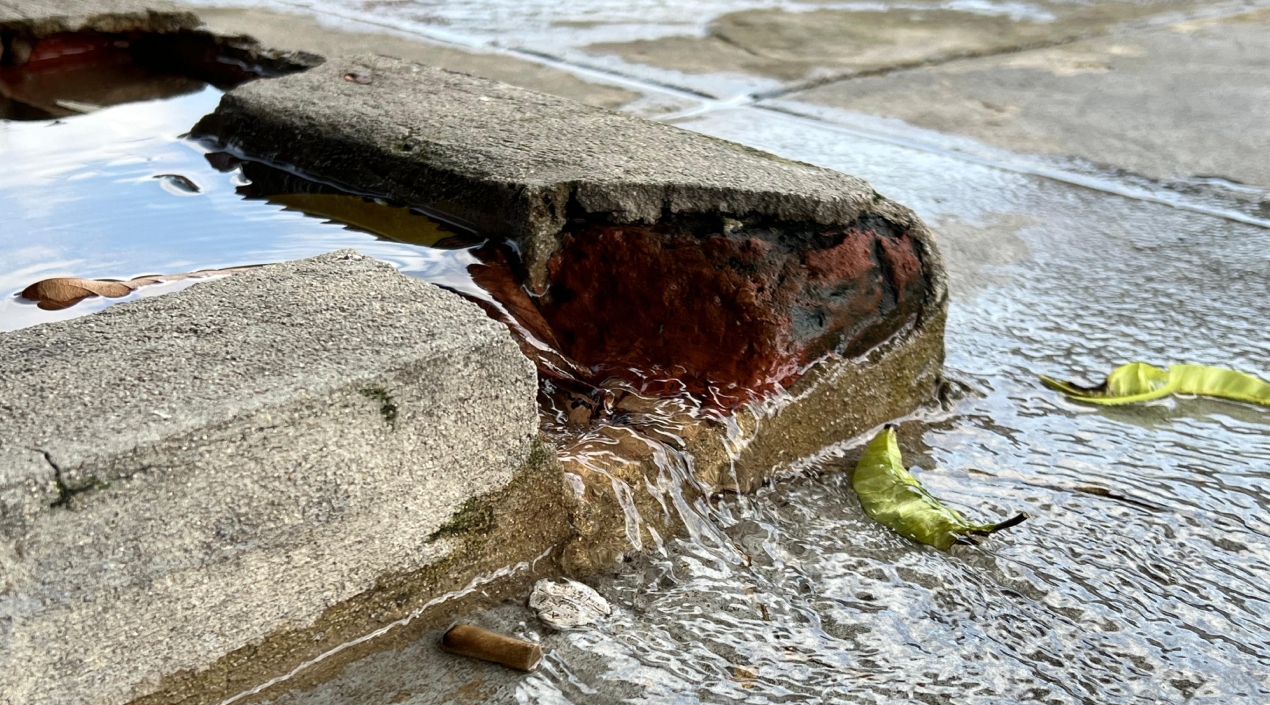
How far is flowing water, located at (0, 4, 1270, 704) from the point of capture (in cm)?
131

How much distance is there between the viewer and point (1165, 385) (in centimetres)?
199

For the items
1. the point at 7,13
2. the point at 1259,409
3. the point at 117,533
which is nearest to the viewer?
the point at 117,533

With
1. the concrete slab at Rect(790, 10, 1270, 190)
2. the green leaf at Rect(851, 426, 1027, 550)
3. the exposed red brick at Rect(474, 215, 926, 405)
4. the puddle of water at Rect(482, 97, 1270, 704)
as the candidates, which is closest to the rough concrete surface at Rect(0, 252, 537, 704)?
the puddle of water at Rect(482, 97, 1270, 704)

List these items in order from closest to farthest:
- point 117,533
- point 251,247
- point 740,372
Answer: point 117,533 < point 740,372 < point 251,247

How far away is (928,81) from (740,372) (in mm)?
2366

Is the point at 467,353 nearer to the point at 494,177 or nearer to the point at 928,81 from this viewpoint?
the point at 494,177

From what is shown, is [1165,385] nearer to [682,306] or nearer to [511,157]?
[682,306]

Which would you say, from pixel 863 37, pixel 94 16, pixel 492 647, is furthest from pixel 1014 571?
pixel 863 37

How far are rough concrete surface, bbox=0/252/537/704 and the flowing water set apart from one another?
16cm

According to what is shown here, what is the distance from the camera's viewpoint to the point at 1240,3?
5.06 metres

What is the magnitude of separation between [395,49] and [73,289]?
2392 mm

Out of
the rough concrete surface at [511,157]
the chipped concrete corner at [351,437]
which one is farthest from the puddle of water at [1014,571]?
the rough concrete surface at [511,157]

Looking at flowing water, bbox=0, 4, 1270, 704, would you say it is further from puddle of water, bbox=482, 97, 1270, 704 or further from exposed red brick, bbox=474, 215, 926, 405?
exposed red brick, bbox=474, 215, 926, 405

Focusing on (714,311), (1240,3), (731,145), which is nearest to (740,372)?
(714,311)
